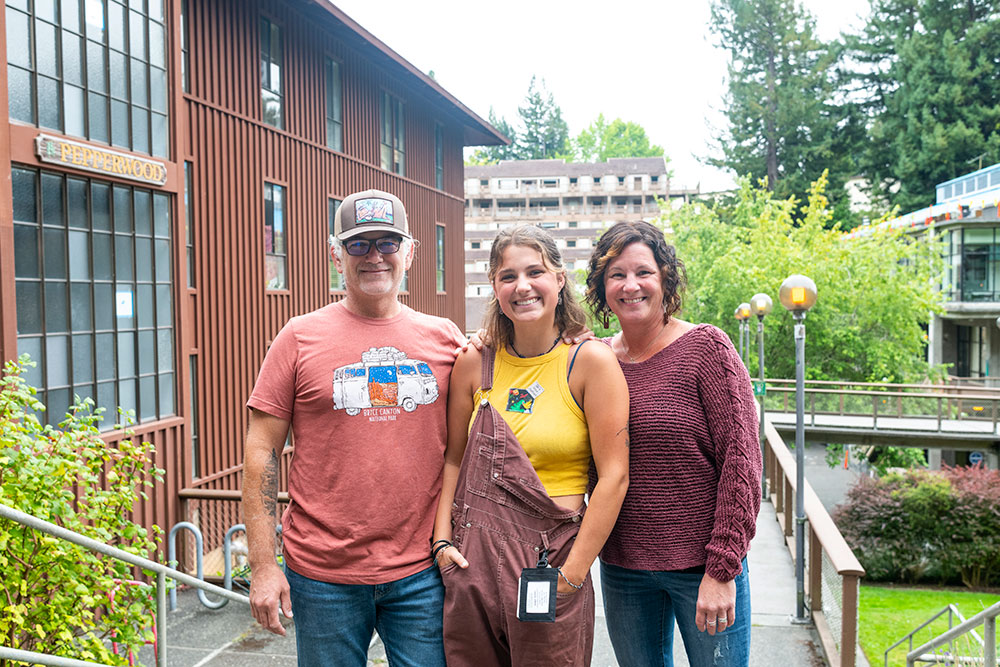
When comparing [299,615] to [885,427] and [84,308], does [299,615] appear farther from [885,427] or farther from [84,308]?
[885,427]

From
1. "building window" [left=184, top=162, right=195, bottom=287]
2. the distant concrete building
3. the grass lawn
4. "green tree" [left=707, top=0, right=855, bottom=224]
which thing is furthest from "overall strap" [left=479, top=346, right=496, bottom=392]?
the distant concrete building

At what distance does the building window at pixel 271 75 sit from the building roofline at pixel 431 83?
0.83 metres

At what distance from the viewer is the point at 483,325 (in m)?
2.99

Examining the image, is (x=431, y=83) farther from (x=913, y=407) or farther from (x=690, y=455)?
(x=690, y=455)

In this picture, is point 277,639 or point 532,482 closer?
point 532,482

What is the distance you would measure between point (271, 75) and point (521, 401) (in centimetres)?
1261

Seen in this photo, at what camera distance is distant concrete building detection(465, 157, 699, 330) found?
79688 millimetres

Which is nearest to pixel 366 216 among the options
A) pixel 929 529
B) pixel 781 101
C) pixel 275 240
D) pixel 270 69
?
pixel 275 240

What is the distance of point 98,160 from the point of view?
8.70m

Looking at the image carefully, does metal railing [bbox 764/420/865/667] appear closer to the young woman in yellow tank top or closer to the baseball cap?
the young woman in yellow tank top

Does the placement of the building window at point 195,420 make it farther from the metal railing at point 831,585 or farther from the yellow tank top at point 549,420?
the yellow tank top at point 549,420

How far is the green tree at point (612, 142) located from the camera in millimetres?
92750

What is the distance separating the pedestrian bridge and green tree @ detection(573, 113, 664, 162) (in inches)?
2777

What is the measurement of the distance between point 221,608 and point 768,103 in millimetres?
43534
